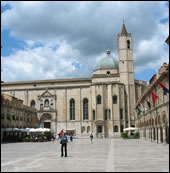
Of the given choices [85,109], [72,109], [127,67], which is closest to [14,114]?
[72,109]

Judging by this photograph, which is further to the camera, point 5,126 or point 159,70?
point 5,126

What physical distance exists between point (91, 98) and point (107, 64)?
1343 cm

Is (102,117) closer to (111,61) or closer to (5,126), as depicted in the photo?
(111,61)

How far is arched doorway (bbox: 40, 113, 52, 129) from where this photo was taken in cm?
7638

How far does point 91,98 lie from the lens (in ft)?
245

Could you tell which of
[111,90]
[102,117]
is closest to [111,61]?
[111,90]

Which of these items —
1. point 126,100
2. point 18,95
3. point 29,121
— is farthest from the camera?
point 18,95

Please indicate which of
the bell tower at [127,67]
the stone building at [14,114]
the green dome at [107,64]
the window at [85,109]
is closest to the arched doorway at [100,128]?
the window at [85,109]

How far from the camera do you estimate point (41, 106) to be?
77375 millimetres

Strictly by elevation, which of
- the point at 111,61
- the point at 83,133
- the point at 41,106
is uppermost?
the point at 111,61

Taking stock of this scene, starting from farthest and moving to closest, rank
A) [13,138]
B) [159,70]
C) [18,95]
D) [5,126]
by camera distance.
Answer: [18,95]
[5,126]
[13,138]
[159,70]

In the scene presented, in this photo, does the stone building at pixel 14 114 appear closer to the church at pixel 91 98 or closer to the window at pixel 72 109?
the church at pixel 91 98

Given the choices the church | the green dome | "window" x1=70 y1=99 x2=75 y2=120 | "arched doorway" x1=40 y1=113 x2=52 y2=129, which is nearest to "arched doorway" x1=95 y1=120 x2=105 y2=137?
the church

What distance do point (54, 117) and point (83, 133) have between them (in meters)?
9.04
